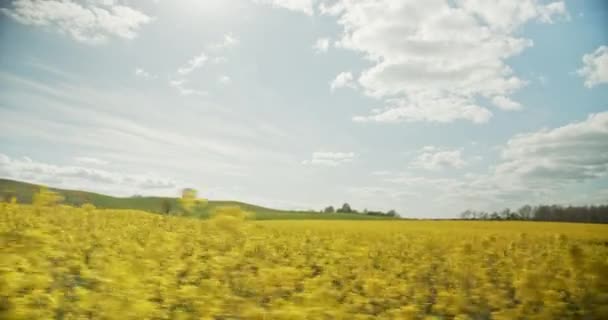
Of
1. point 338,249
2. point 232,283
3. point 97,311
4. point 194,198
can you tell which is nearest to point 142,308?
point 97,311

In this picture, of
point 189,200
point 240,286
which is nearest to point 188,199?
point 189,200

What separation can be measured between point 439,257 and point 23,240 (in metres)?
5.93

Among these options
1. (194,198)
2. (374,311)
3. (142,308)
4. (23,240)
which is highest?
(194,198)

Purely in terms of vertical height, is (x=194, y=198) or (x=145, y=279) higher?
(x=194, y=198)

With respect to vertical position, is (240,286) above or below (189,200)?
below

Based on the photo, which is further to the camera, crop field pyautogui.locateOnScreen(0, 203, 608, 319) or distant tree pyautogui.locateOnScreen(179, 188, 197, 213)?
distant tree pyautogui.locateOnScreen(179, 188, 197, 213)

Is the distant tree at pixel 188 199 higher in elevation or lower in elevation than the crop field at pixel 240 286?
higher

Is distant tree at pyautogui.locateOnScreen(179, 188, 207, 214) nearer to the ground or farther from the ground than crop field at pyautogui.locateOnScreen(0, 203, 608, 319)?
farther from the ground

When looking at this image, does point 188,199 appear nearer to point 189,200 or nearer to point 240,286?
point 189,200

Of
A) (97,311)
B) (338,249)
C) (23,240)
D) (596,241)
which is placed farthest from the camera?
(596,241)

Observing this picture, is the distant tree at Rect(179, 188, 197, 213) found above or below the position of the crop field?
above

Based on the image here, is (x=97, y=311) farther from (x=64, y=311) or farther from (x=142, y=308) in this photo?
(x=64, y=311)

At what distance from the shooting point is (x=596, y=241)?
12094 millimetres

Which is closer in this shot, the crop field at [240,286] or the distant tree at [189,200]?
the crop field at [240,286]
